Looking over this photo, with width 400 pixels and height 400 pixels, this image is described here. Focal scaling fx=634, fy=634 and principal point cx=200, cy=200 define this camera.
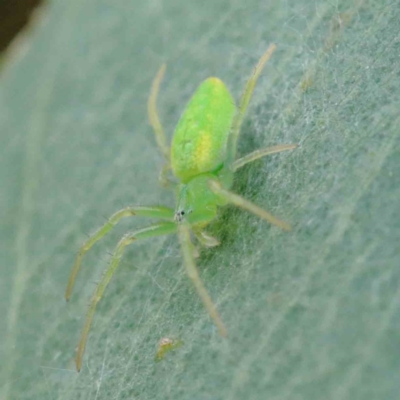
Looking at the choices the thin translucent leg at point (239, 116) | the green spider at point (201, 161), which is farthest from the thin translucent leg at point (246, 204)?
the thin translucent leg at point (239, 116)

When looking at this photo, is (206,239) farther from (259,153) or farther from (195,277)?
(259,153)

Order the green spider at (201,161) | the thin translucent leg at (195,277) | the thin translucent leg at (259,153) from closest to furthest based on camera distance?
1. the thin translucent leg at (195,277)
2. the thin translucent leg at (259,153)
3. the green spider at (201,161)

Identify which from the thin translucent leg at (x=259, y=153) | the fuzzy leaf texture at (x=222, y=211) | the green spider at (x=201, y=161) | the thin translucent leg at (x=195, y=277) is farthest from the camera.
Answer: the green spider at (x=201, y=161)

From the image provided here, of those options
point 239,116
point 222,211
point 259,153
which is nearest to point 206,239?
point 222,211

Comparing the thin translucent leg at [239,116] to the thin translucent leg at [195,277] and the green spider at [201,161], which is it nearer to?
the green spider at [201,161]

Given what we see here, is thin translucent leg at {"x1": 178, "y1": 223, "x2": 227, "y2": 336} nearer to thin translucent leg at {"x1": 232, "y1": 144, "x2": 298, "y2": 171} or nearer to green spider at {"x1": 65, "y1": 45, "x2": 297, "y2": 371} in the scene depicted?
green spider at {"x1": 65, "y1": 45, "x2": 297, "y2": 371}

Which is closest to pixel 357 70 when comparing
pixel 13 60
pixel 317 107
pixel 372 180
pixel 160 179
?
pixel 317 107
